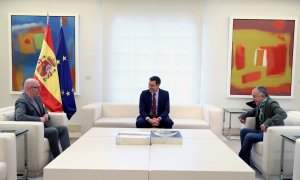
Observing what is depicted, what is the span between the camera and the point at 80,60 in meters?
6.10

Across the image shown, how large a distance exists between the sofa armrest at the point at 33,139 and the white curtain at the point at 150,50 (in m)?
2.72

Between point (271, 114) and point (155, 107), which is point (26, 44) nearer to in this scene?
point (155, 107)

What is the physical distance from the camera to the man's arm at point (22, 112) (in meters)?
3.74

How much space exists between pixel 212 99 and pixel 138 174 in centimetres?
423

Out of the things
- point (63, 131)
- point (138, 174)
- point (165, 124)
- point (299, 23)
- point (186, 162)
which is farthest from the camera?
point (299, 23)

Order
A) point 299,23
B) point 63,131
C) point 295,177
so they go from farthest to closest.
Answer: point 299,23
point 63,131
point 295,177

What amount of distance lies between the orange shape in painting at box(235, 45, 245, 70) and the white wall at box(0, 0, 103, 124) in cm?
279

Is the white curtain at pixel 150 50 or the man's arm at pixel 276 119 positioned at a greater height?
the white curtain at pixel 150 50

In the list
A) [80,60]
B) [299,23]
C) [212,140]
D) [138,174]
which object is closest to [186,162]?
[138,174]

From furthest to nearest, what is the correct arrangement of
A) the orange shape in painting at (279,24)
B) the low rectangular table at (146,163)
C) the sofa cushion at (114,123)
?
the orange shape in painting at (279,24), the sofa cushion at (114,123), the low rectangular table at (146,163)

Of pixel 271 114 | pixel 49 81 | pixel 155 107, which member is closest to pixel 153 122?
pixel 155 107

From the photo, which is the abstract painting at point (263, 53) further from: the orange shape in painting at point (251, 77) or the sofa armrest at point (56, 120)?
the sofa armrest at point (56, 120)

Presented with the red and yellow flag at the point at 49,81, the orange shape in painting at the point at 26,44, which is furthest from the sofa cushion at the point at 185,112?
the orange shape in painting at the point at 26,44

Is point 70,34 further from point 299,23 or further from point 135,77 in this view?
point 299,23
